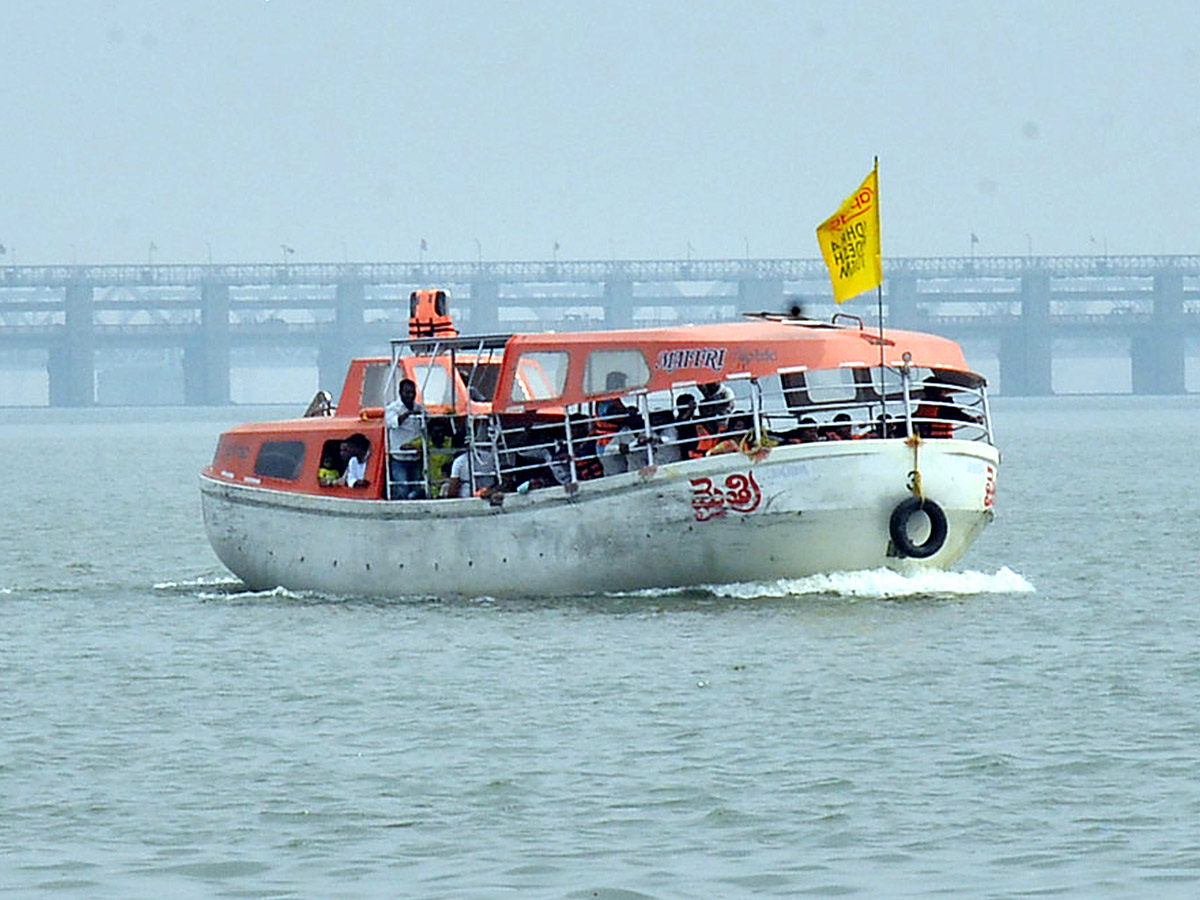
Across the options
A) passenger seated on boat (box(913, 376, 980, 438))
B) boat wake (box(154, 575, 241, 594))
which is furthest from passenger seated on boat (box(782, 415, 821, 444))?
boat wake (box(154, 575, 241, 594))

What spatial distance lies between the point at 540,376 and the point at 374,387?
262 cm

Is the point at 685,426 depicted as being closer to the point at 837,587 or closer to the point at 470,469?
the point at 837,587

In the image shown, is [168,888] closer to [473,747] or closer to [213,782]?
[213,782]

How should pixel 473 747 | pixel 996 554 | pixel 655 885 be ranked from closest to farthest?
pixel 655 885, pixel 473 747, pixel 996 554

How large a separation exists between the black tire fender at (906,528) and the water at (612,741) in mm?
620

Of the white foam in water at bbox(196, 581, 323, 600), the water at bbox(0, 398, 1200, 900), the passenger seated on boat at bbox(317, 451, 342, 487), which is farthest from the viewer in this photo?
the white foam in water at bbox(196, 581, 323, 600)

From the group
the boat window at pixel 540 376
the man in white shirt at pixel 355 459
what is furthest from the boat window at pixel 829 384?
the man in white shirt at pixel 355 459

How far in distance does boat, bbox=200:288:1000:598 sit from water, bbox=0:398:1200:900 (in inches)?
19.5

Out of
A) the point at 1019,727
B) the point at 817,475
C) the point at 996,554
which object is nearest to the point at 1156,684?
the point at 1019,727

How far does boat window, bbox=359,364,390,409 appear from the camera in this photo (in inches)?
1260

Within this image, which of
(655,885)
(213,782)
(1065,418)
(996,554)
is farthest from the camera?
(1065,418)

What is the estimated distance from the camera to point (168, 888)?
51.2 feet

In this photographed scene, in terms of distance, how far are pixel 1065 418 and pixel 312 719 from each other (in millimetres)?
160370

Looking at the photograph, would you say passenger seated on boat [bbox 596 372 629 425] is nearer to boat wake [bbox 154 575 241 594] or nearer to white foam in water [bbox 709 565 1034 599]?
white foam in water [bbox 709 565 1034 599]
